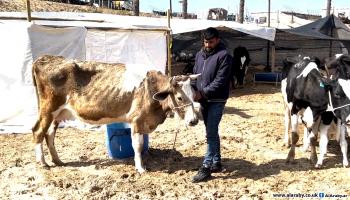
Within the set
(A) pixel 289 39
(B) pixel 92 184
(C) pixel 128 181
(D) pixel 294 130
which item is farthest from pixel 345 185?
(A) pixel 289 39

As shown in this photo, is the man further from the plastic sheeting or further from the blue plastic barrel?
the plastic sheeting

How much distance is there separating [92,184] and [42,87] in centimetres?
160

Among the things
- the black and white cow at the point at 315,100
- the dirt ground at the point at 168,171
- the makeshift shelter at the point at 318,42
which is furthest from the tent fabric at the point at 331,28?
the black and white cow at the point at 315,100

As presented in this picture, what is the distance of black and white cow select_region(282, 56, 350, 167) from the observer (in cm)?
590

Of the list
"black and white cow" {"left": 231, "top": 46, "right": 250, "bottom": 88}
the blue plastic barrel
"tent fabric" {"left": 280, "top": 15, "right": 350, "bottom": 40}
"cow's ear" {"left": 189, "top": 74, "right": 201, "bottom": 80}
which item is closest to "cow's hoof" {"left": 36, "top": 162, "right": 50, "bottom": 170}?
the blue plastic barrel

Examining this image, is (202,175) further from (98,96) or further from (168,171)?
(98,96)

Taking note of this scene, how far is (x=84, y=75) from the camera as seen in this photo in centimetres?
614

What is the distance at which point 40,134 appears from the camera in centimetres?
621

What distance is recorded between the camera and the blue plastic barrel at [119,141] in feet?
21.1

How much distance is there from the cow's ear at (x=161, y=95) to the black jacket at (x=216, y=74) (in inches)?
17.7

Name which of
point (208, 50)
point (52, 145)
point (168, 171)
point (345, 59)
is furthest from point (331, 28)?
point (52, 145)

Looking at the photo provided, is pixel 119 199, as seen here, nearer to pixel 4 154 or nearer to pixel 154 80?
pixel 154 80

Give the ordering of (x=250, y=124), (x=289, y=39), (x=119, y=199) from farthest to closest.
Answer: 1. (x=289, y=39)
2. (x=250, y=124)
3. (x=119, y=199)

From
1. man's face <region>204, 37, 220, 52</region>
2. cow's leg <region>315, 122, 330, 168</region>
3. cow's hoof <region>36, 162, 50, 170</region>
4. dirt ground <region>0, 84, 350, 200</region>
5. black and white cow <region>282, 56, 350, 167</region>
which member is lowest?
dirt ground <region>0, 84, 350, 200</region>
